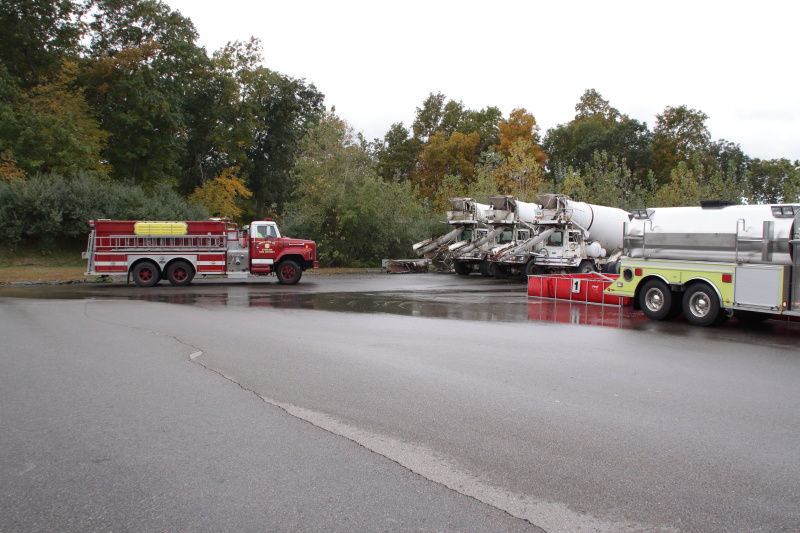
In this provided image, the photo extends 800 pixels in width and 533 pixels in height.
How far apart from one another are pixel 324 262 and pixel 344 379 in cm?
2753

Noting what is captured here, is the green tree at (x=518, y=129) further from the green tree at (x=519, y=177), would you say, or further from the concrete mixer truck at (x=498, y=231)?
the concrete mixer truck at (x=498, y=231)

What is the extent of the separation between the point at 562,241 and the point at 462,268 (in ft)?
19.0

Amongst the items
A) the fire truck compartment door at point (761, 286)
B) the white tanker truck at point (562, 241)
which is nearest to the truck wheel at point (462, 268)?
the white tanker truck at point (562, 241)

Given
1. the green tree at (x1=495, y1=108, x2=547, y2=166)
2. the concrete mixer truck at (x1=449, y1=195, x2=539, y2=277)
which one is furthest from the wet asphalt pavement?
the green tree at (x1=495, y1=108, x2=547, y2=166)

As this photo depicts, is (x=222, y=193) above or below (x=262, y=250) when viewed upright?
above

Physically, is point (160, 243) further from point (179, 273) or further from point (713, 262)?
point (713, 262)

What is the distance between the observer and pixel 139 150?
40156 millimetres

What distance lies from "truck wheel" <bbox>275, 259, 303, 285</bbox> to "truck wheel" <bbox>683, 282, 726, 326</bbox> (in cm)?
1503

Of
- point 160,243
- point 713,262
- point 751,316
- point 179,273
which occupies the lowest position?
point 751,316

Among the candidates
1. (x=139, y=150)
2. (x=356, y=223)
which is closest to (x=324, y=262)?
(x=356, y=223)

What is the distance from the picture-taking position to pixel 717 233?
12.7 m

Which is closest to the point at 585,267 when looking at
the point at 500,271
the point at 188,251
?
the point at 500,271

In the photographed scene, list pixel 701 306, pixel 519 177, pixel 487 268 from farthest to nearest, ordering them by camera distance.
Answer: pixel 519 177 < pixel 487 268 < pixel 701 306

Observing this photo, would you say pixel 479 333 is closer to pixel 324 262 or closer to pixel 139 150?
pixel 324 262
